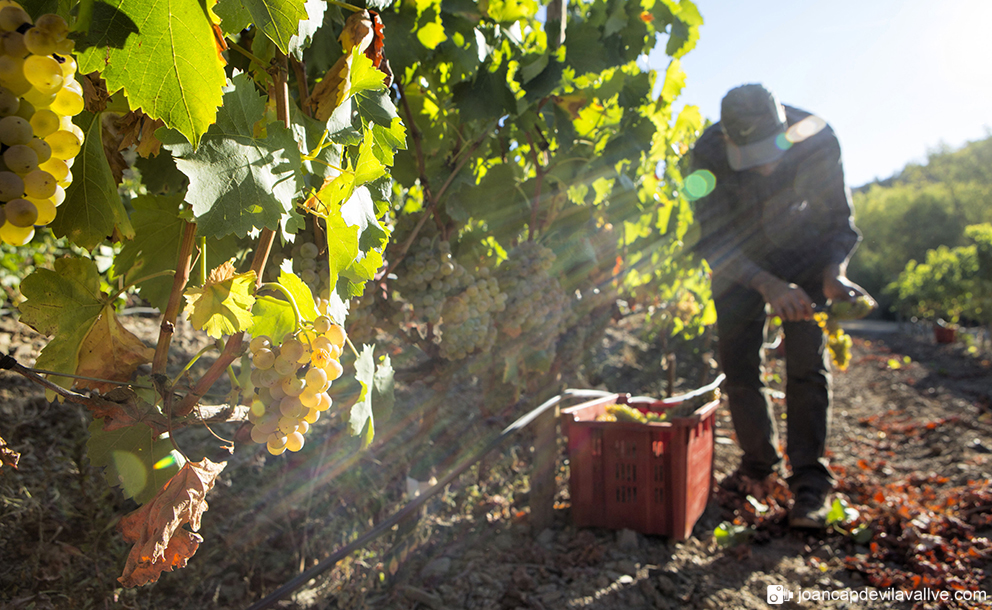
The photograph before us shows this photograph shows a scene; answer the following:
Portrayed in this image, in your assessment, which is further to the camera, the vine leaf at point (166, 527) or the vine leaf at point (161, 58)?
the vine leaf at point (166, 527)

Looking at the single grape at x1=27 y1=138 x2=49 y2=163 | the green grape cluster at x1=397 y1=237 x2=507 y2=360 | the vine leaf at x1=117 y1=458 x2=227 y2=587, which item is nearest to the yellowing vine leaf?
the single grape at x1=27 y1=138 x2=49 y2=163

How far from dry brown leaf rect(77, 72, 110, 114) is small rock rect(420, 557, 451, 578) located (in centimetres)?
184

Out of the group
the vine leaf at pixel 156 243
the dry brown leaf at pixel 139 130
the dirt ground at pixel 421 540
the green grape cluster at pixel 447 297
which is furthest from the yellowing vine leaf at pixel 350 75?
the dirt ground at pixel 421 540

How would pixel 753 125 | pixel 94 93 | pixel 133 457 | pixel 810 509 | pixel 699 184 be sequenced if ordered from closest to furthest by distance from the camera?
pixel 94 93 < pixel 133 457 < pixel 810 509 < pixel 753 125 < pixel 699 184

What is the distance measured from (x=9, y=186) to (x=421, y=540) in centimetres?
210

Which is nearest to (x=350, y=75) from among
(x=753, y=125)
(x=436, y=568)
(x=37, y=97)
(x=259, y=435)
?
(x=37, y=97)

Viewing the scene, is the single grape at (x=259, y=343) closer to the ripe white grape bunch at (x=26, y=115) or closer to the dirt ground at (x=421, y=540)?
the ripe white grape bunch at (x=26, y=115)

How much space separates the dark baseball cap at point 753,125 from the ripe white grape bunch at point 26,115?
3056 mm

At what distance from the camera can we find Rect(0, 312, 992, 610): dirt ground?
1.80 m

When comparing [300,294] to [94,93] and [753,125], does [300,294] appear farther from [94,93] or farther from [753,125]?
[753,125]

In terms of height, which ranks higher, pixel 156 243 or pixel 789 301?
pixel 156 243

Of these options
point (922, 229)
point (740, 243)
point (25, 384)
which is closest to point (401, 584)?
point (25, 384)

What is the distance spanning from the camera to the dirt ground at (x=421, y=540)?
5.91 ft

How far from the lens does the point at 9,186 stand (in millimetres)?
527
